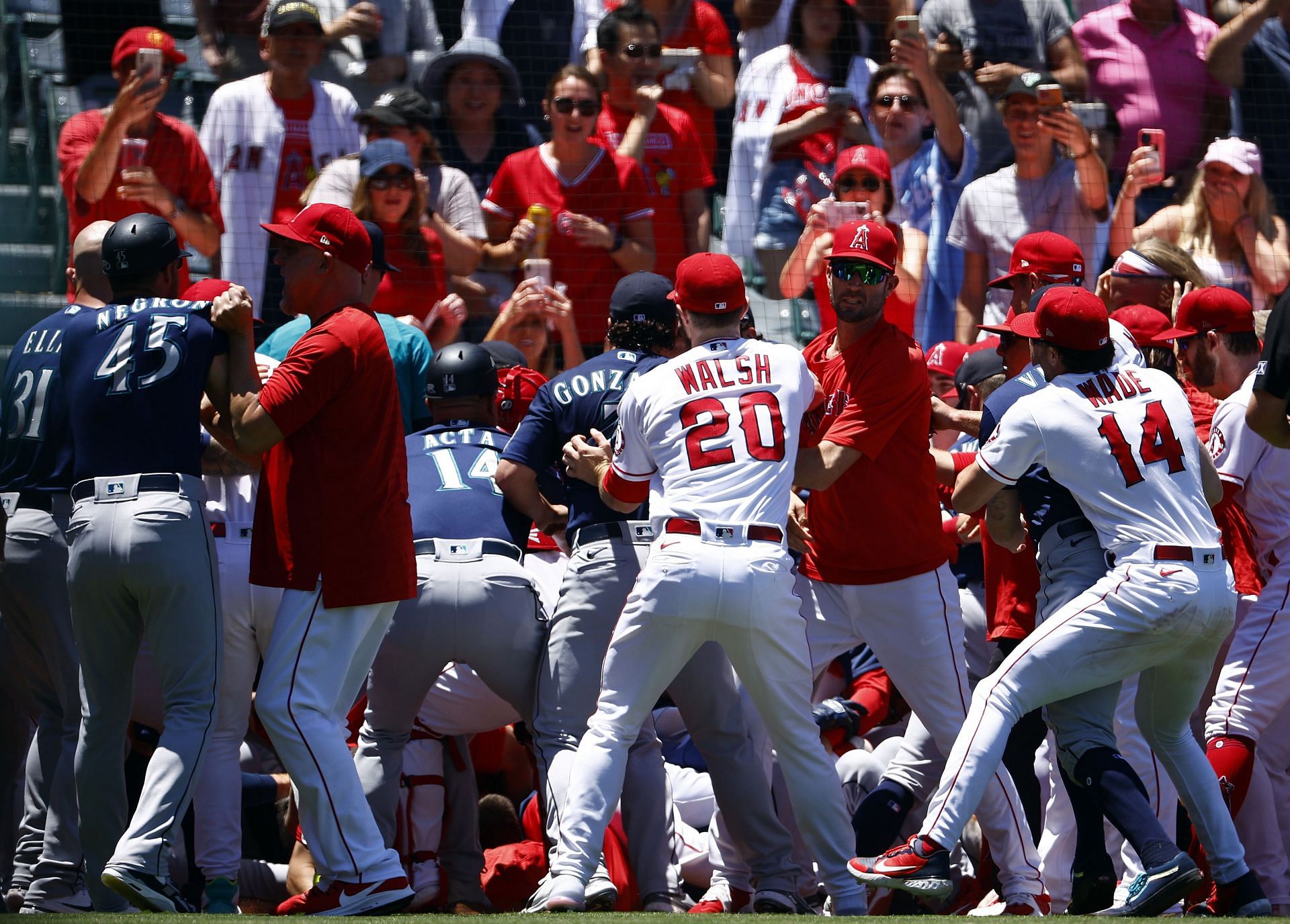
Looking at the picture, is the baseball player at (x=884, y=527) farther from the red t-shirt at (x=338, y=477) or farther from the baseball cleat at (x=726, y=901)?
the red t-shirt at (x=338, y=477)

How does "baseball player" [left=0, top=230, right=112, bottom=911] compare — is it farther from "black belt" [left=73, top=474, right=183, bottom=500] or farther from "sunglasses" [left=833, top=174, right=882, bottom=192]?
"sunglasses" [left=833, top=174, right=882, bottom=192]

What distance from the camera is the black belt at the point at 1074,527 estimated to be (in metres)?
4.72

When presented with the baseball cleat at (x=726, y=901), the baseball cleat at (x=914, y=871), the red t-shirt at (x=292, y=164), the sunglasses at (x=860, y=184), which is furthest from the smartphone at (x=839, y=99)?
the baseball cleat at (x=914, y=871)

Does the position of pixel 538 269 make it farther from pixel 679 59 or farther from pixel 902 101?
pixel 902 101

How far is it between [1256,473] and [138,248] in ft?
11.8

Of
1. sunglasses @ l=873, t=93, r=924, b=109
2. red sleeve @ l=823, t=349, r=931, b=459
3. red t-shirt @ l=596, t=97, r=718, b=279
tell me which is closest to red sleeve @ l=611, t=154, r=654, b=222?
red t-shirt @ l=596, t=97, r=718, b=279

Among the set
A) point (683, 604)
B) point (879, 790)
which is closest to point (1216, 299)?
point (879, 790)

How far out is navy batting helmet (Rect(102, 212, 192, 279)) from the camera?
191 inches

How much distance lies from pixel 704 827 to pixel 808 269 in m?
2.95

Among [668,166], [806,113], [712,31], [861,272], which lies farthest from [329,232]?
[712,31]

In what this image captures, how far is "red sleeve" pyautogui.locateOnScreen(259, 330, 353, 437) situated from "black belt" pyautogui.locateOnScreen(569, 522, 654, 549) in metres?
0.96

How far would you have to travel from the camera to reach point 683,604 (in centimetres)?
447

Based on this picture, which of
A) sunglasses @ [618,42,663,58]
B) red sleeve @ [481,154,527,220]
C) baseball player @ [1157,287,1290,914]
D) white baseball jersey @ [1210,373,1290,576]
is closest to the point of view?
baseball player @ [1157,287,1290,914]

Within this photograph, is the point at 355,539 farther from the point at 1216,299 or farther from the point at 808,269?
the point at 808,269
